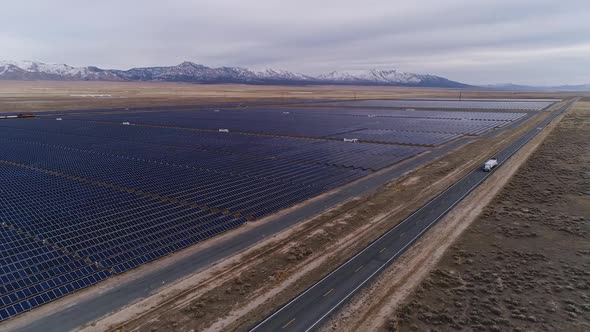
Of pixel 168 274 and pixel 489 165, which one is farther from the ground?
pixel 489 165

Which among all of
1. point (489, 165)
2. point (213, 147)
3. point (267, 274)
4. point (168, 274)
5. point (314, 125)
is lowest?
point (168, 274)

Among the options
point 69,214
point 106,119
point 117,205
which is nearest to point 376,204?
point 117,205

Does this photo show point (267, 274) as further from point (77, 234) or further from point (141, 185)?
point (141, 185)

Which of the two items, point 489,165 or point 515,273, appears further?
point 489,165

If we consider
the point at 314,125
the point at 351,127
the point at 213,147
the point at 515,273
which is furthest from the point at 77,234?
the point at 314,125

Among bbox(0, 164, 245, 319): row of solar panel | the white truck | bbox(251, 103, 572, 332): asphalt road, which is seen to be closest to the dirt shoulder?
bbox(251, 103, 572, 332): asphalt road

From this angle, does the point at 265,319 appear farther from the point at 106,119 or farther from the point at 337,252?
the point at 106,119
